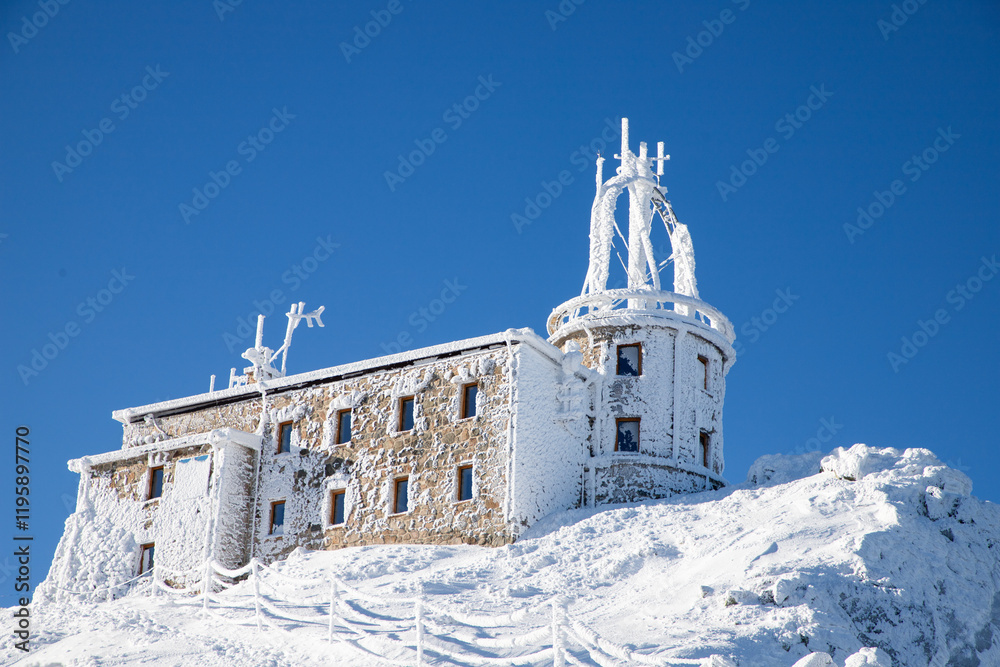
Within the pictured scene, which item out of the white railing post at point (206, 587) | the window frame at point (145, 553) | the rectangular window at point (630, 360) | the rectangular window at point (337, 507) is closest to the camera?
the white railing post at point (206, 587)

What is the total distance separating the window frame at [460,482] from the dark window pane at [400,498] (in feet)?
5.36

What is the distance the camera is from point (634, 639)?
21.8 m

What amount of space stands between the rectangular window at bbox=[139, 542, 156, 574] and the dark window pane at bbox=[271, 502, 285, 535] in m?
3.56

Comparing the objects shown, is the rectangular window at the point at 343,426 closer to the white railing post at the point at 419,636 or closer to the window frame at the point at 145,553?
the window frame at the point at 145,553

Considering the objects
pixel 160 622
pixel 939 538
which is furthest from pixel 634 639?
pixel 160 622

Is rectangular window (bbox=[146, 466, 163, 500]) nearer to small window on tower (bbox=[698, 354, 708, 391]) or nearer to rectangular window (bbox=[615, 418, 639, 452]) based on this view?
rectangular window (bbox=[615, 418, 639, 452])

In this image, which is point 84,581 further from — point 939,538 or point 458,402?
point 939,538

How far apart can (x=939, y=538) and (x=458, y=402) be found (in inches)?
521

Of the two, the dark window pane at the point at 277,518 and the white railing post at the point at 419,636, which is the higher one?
the dark window pane at the point at 277,518

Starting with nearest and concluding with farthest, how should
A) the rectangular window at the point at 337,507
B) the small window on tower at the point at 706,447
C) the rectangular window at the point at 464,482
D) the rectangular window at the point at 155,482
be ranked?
the rectangular window at the point at 464,482 < the rectangular window at the point at 337,507 < the small window on tower at the point at 706,447 < the rectangular window at the point at 155,482

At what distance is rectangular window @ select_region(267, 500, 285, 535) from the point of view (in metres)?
35.3

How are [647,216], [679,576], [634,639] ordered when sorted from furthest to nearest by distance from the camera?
1. [647,216]
2. [679,576]
3. [634,639]

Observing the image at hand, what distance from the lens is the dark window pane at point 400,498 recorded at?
3369 cm

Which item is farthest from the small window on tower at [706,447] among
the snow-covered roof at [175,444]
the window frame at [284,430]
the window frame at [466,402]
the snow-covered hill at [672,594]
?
the snow-covered roof at [175,444]
